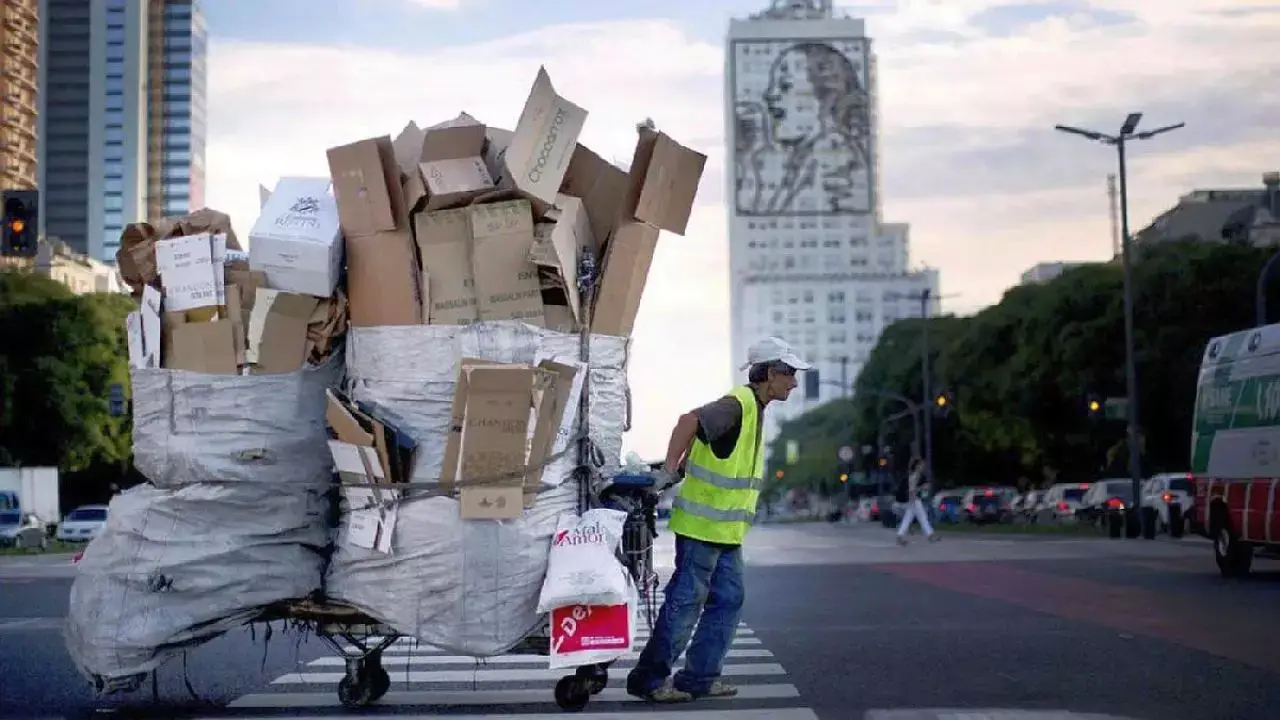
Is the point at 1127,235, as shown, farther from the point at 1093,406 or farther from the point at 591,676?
the point at 591,676

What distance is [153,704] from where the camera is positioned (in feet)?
30.0

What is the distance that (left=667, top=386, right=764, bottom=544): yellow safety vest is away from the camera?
913cm

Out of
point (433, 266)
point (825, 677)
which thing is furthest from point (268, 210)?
point (825, 677)

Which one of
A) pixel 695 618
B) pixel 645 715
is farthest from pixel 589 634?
pixel 695 618

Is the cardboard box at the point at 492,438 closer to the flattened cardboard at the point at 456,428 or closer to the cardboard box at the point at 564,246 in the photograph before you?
the flattened cardboard at the point at 456,428

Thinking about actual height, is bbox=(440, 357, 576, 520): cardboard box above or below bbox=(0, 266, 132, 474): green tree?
below

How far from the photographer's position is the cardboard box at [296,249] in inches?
337

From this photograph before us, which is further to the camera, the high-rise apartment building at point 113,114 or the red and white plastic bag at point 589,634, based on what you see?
the high-rise apartment building at point 113,114

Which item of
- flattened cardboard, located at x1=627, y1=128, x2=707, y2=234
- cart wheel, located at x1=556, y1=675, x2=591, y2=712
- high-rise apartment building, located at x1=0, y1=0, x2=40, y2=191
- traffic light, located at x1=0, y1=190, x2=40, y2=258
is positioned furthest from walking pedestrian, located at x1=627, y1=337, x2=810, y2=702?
high-rise apartment building, located at x1=0, y1=0, x2=40, y2=191

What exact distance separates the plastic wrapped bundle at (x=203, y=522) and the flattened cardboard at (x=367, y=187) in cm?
74

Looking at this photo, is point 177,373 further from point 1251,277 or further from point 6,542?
point 1251,277

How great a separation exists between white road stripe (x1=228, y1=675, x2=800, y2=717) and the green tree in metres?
56.1

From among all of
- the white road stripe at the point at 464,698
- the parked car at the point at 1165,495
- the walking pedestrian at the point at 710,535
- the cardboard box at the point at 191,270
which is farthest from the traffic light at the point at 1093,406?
the cardboard box at the point at 191,270

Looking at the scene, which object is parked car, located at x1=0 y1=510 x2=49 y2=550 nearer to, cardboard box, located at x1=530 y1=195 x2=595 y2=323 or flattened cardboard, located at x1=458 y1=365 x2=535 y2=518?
cardboard box, located at x1=530 y1=195 x2=595 y2=323
